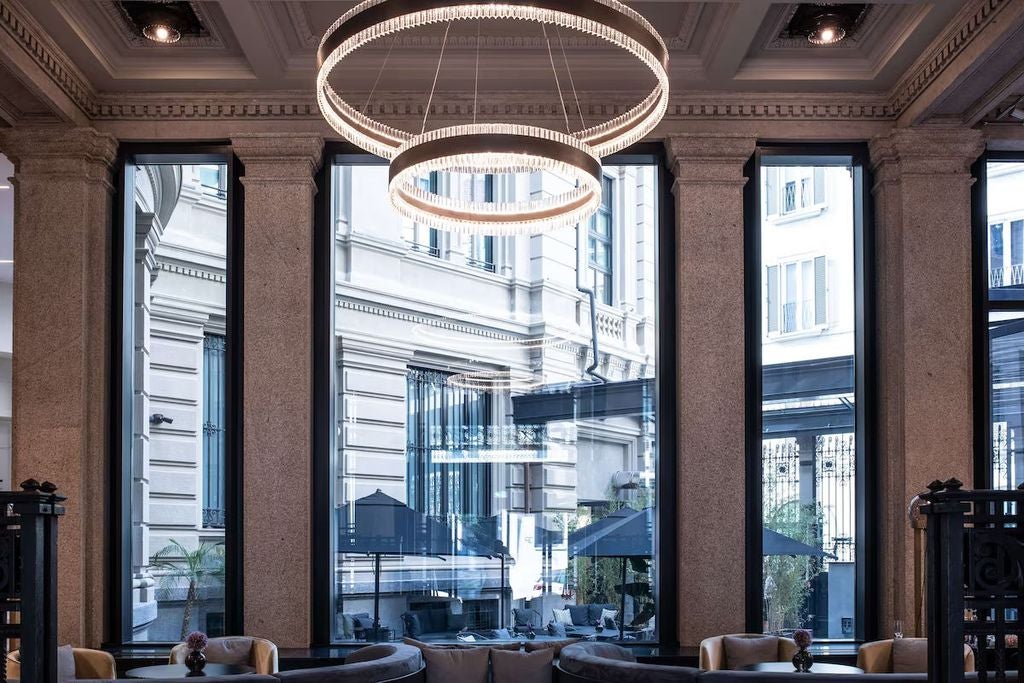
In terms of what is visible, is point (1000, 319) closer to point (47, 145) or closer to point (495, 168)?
point (495, 168)

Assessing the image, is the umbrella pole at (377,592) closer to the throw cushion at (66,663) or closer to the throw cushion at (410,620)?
the throw cushion at (410,620)

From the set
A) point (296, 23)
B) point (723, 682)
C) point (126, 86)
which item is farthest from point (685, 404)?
point (126, 86)

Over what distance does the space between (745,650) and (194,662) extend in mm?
3472

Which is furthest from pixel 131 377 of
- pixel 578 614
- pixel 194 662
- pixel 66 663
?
pixel 578 614

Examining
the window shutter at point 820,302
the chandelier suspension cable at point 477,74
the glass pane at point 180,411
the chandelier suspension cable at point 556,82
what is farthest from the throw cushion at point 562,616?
the chandelier suspension cable at point 477,74

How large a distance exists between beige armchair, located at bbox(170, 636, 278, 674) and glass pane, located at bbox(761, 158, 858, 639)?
3.52 m

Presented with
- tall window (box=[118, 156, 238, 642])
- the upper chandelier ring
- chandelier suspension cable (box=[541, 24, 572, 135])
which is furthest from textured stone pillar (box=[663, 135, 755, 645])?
tall window (box=[118, 156, 238, 642])

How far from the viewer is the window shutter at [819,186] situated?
838 cm

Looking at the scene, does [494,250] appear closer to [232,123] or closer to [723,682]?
[232,123]

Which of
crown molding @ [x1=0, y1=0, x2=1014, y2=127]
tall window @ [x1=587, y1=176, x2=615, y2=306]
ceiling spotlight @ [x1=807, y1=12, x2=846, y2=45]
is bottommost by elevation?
tall window @ [x1=587, y1=176, x2=615, y2=306]

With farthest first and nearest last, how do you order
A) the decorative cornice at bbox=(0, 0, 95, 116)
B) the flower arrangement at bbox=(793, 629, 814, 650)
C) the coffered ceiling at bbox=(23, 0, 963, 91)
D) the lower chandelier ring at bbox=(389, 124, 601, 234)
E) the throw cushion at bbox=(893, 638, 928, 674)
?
the coffered ceiling at bbox=(23, 0, 963, 91), the throw cushion at bbox=(893, 638, 928, 674), the flower arrangement at bbox=(793, 629, 814, 650), the decorative cornice at bbox=(0, 0, 95, 116), the lower chandelier ring at bbox=(389, 124, 601, 234)

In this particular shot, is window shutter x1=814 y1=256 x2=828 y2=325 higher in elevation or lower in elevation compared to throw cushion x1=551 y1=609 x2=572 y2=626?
higher

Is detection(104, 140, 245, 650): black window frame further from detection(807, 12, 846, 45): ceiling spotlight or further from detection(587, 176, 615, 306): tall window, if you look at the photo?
detection(807, 12, 846, 45): ceiling spotlight

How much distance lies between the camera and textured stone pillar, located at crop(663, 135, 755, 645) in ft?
25.7
